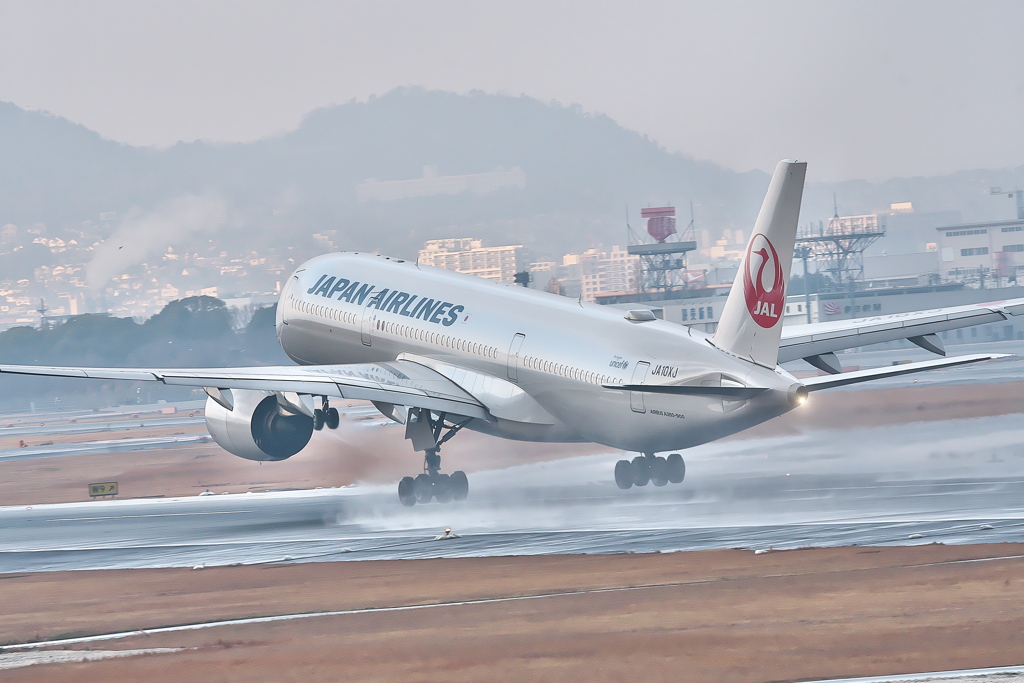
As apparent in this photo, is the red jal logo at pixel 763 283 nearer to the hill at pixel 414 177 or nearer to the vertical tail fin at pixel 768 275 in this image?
the vertical tail fin at pixel 768 275

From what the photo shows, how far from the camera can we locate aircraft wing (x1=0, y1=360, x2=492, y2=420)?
29.1 m

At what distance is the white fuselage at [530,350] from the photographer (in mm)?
25141

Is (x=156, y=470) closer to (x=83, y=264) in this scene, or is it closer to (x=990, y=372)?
(x=990, y=372)

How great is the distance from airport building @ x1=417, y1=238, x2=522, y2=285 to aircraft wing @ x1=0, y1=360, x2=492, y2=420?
8121cm

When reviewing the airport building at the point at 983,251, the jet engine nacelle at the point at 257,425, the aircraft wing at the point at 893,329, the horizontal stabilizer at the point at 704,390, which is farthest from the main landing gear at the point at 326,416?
the airport building at the point at 983,251

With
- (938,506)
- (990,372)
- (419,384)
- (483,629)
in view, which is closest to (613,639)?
(483,629)

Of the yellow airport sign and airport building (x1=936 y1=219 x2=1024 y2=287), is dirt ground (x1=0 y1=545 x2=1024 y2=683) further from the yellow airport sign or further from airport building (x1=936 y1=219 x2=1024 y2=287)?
airport building (x1=936 y1=219 x2=1024 y2=287)

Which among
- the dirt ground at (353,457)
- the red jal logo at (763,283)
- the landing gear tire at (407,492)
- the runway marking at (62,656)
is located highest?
the red jal logo at (763,283)

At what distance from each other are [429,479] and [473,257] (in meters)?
86.3

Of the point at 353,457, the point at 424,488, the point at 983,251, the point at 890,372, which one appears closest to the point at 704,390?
the point at 890,372

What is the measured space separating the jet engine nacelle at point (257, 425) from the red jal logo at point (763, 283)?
1350 cm

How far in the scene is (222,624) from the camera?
1928 centimetres

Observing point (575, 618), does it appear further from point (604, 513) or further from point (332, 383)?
point (332, 383)

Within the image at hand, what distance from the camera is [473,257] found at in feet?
385
